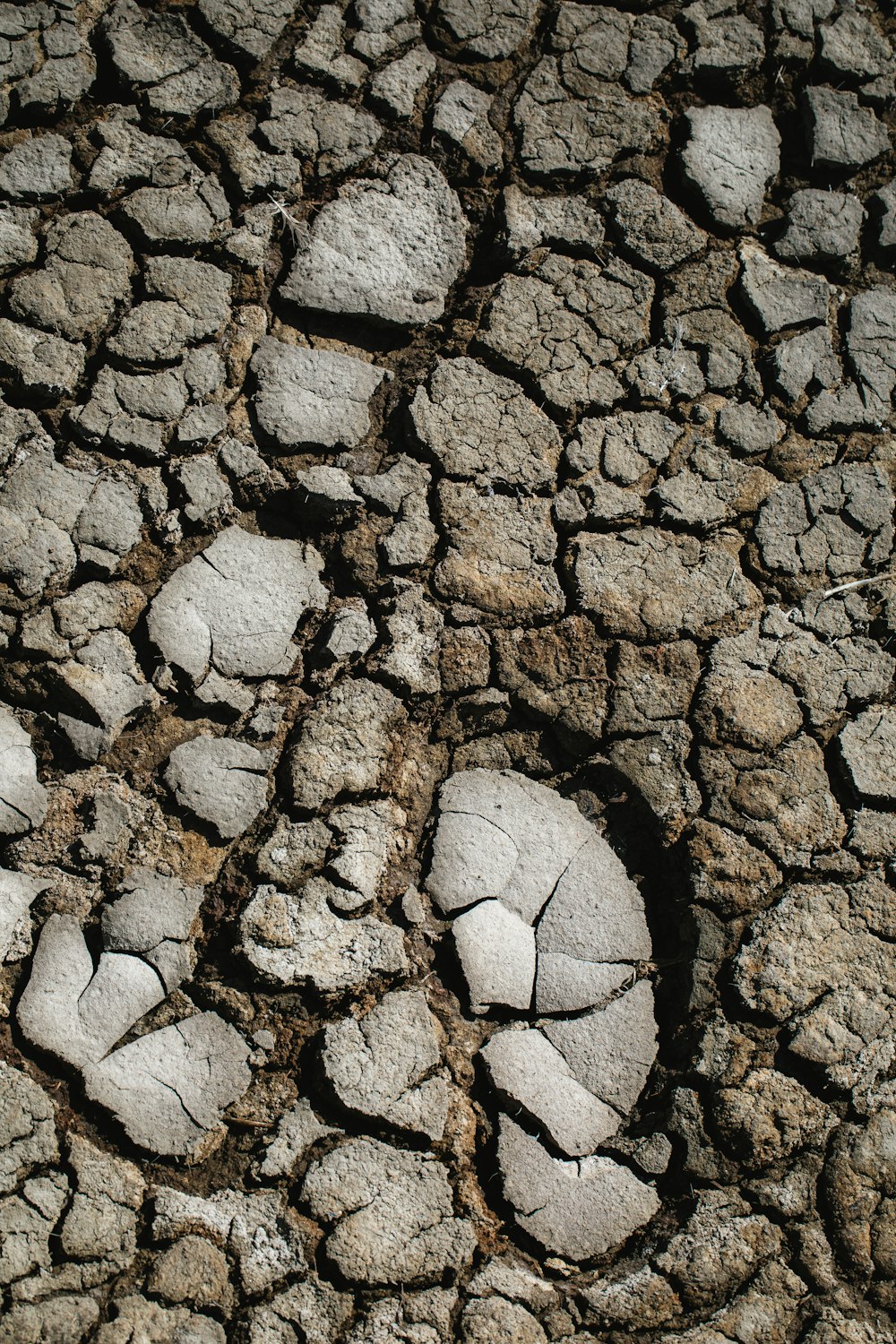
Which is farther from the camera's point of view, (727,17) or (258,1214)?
(727,17)

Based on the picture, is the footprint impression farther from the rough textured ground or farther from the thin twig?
the thin twig

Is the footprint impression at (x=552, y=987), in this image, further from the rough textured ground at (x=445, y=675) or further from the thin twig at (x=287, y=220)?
the thin twig at (x=287, y=220)

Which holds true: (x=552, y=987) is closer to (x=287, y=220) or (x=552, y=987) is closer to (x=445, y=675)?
(x=445, y=675)

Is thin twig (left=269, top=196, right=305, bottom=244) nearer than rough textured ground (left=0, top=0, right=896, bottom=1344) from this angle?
No

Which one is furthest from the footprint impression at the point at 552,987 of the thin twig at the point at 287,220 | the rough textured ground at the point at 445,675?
the thin twig at the point at 287,220

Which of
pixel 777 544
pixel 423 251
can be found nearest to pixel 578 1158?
pixel 777 544

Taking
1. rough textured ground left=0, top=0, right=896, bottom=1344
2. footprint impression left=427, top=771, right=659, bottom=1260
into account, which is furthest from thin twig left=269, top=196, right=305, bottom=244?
footprint impression left=427, top=771, right=659, bottom=1260

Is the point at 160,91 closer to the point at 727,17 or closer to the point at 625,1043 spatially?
the point at 727,17
